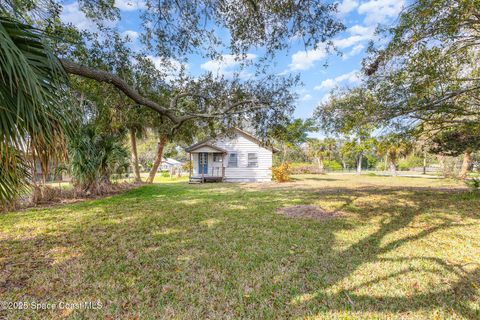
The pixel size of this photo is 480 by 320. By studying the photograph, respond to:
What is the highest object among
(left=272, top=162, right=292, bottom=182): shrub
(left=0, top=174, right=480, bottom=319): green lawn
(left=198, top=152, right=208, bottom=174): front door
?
(left=198, top=152, right=208, bottom=174): front door

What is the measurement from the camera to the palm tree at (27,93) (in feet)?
5.86

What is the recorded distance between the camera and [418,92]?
18.4 ft

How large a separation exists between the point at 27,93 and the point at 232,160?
17.1 metres

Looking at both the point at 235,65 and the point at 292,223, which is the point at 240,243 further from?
the point at 235,65

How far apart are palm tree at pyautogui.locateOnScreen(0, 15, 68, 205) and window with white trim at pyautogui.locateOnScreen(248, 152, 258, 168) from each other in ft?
55.1

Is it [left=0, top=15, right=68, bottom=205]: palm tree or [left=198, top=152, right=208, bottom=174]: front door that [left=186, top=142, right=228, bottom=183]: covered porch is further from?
[left=0, top=15, right=68, bottom=205]: palm tree

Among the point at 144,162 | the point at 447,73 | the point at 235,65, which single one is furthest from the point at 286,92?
the point at 144,162

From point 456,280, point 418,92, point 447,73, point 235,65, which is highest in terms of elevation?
point 235,65

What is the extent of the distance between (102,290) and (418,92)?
7773mm

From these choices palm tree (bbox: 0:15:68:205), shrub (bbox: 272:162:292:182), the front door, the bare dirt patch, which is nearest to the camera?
palm tree (bbox: 0:15:68:205)

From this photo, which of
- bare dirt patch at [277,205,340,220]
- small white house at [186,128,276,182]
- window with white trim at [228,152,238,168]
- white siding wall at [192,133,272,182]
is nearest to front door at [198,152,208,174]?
small white house at [186,128,276,182]

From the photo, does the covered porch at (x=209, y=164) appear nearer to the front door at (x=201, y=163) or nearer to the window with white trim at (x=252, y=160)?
the front door at (x=201, y=163)

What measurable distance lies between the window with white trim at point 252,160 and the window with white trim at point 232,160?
1.15 m

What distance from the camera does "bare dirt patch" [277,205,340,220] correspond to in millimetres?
6250
